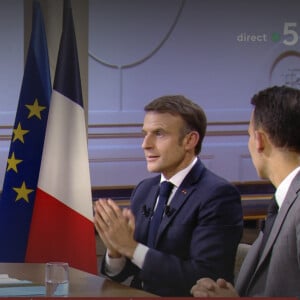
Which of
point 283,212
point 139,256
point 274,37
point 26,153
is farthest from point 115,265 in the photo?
point 274,37

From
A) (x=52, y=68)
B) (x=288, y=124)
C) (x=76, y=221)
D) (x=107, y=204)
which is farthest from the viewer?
(x=52, y=68)

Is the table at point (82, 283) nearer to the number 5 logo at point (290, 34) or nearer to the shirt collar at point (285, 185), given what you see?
the shirt collar at point (285, 185)

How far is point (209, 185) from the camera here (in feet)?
8.13

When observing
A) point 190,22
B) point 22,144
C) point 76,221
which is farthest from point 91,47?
point 76,221

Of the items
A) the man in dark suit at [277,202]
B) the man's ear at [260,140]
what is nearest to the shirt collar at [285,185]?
the man in dark suit at [277,202]

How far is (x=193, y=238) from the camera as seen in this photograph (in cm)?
241

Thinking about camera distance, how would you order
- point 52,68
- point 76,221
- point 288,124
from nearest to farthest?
point 288,124
point 76,221
point 52,68

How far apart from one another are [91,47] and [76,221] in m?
1.14

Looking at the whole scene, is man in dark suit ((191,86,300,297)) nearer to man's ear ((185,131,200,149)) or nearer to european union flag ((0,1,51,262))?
man's ear ((185,131,200,149))

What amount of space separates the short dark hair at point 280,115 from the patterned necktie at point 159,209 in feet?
2.35

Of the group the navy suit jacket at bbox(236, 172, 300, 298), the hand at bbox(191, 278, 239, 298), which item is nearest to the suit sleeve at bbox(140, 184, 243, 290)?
the hand at bbox(191, 278, 239, 298)

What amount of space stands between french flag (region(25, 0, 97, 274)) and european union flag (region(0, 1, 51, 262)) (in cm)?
7

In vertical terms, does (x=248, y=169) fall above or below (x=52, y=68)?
below

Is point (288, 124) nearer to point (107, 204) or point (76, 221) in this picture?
point (107, 204)
